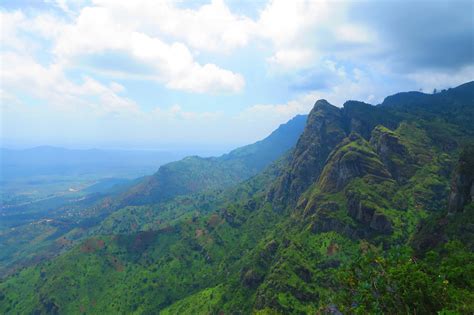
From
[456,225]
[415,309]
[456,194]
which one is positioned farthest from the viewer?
[456,194]

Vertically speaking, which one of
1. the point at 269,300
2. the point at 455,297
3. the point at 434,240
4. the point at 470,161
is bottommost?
the point at 269,300

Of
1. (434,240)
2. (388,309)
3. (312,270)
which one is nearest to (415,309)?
(388,309)

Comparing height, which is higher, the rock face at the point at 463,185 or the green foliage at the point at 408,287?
the rock face at the point at 463,185

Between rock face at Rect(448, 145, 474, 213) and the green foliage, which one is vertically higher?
rock face at Rect(448, 145, 474, 213)

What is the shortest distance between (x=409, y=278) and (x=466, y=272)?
Result: 1817 cm

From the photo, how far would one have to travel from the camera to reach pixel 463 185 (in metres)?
153

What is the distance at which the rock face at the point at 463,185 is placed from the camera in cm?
15062

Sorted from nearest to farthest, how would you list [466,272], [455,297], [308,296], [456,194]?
[455,297], [466,272], [456,194], [308,296]

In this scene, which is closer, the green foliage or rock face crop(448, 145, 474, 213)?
the green foliage

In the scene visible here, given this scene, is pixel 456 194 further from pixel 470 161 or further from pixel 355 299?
pixel 355 299

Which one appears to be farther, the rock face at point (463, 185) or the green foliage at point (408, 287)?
the rock face at point (463, 185)

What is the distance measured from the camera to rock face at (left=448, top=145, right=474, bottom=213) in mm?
150625

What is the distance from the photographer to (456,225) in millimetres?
143625

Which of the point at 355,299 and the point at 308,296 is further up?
the point at 355,299
